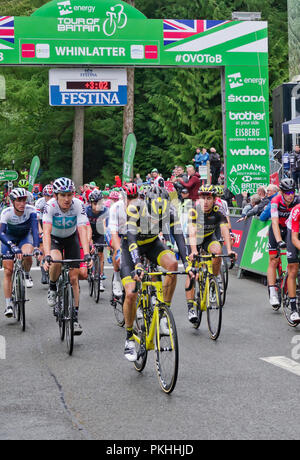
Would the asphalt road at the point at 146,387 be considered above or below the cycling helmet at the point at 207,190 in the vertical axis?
below

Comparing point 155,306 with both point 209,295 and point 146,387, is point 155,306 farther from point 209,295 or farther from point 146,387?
point 209,295

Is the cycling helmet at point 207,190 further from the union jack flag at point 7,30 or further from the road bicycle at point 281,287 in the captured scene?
the union jack flag at point 7,30

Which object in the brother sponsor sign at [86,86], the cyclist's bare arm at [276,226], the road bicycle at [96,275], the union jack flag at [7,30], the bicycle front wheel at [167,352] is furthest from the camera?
the brother sponsor sign at [86,86]

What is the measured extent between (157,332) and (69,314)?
1828 mm

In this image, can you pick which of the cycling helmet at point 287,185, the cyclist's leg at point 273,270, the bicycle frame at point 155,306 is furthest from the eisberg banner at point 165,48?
the bicycle frame at point 155,306

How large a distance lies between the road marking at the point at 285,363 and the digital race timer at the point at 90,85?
15.3 m

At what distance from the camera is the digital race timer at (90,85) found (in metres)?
21.8

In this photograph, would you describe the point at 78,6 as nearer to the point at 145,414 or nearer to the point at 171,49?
the point at 171,49

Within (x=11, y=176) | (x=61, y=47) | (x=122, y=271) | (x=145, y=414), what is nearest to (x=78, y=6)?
(x=61, y=47)

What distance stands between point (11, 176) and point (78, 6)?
12.3 m

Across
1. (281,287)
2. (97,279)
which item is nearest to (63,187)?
(281,287)

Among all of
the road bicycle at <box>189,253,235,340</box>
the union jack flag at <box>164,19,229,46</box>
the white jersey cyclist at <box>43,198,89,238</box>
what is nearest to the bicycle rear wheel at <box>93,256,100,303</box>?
the road bicycle at <box>189,253,235,340</box>

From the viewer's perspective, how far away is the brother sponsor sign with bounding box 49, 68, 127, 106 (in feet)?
71.3
